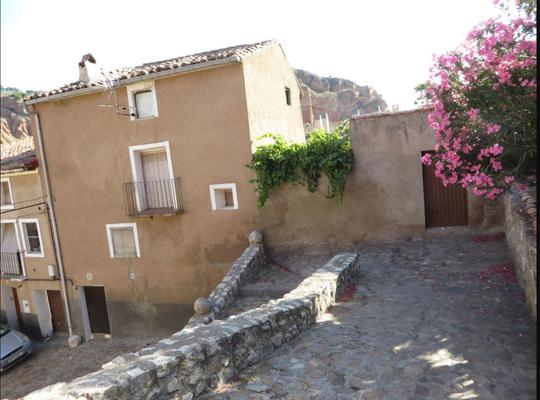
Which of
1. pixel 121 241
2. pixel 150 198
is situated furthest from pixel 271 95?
pixel 121 241

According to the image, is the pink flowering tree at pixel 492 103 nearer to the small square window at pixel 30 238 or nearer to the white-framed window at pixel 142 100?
the white-framed window at pixel 142 100

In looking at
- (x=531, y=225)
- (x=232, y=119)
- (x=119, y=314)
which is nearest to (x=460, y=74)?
(x=531, y=225)

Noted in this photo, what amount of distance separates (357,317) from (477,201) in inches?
209

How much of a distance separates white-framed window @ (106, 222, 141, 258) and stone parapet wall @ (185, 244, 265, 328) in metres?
4.49

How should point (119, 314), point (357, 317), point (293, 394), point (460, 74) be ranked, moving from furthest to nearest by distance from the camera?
point (119, 314)
point (357, 317)
point (460, 74)
point (293, 394)

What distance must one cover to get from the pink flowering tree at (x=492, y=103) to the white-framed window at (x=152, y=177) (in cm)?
866

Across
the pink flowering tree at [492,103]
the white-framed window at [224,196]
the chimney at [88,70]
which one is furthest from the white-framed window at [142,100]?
the pink flowering tree at [492,103]

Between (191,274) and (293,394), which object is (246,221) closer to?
(191,274)

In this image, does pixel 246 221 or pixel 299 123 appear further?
pixel 299 123

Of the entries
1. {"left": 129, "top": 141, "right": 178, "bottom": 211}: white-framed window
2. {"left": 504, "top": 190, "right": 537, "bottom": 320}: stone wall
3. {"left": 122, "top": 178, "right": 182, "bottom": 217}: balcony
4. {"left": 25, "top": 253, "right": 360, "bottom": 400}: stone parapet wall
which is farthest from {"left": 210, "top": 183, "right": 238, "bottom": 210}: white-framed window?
{"left": 504, "top": 190, "right": 537, "bottom": 320}: stone wall

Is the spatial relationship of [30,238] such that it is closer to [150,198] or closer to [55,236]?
[55,236]

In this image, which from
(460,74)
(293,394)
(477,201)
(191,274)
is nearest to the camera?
(293,394)

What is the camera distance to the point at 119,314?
13375 millimetres

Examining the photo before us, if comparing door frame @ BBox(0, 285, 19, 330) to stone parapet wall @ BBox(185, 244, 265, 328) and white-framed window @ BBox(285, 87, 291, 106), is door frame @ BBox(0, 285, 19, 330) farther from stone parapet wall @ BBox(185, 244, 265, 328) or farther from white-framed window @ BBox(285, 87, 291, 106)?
white-framed window @ BBox(285, 87, 291, 106)
